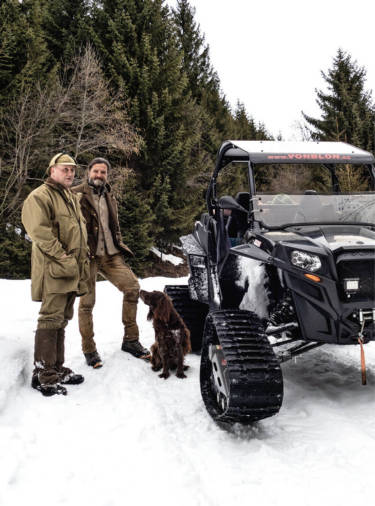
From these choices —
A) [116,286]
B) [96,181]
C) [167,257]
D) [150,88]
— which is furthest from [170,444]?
[167,257]

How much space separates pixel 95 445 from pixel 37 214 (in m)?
1.86

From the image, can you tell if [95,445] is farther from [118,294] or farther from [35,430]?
[118,294]

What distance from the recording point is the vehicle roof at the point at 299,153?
3.73 metres

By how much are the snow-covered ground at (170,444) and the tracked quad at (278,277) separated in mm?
292

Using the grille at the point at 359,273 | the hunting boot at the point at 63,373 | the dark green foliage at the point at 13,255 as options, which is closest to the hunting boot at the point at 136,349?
the hunting boot at the point at 63,373

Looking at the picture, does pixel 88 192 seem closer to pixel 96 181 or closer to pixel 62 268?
pixel 96 181

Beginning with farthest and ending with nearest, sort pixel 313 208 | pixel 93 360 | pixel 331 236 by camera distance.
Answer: pixel 93 360 → pixel 313 208 → pixel 331 236

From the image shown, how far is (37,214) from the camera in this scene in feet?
11.5

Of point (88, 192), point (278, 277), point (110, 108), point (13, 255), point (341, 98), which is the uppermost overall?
point (341, 98)

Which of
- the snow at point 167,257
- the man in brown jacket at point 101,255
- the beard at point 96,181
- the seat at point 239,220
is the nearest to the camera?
the seat at point 239,220

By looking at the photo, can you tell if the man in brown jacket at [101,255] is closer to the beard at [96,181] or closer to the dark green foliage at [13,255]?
the beard at [96,181]

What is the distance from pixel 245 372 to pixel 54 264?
6.06 feet

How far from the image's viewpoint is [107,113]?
15.7 m

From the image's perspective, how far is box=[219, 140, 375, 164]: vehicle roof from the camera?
147 inches
